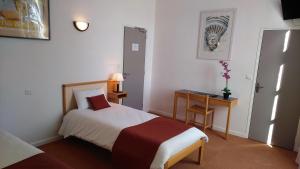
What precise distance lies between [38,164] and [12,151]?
39cm

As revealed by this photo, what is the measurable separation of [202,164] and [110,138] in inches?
53.9

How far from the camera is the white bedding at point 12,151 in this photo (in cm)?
191

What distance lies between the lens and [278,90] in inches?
147

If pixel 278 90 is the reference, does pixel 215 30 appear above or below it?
above

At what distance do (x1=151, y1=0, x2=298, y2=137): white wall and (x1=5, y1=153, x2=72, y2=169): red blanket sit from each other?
11.0ft

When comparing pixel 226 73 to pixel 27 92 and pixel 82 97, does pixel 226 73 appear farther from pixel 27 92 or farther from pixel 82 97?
pixel 27 92

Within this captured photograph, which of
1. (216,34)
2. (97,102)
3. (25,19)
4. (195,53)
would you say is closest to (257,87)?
(216,34)

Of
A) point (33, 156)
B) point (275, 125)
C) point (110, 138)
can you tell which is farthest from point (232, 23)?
point (33, 156)

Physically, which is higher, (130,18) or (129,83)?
(130,18)

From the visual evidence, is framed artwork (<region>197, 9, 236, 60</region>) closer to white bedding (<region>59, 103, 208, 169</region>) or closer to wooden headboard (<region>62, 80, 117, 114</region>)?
white bedding (<region>59, 103, 208, 169</region>)

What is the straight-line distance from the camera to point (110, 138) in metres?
2.83

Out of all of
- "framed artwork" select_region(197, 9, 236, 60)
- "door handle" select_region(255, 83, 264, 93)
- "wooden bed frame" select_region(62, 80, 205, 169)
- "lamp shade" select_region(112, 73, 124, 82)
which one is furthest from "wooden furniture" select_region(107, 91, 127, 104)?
"door handle" select_region(255, 83, 264, 93)

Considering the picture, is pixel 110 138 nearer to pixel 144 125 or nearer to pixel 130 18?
pixel 144 125

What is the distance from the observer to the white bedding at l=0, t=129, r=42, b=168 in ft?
6.26
